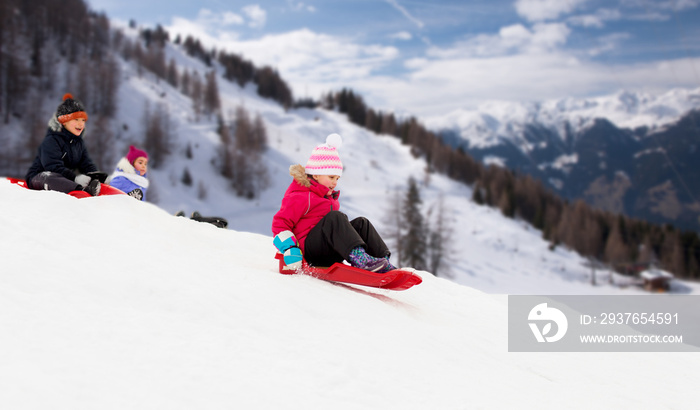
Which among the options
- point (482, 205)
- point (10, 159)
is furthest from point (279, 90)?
point (10, 159)

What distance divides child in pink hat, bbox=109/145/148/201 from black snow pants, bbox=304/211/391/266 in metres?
4.05

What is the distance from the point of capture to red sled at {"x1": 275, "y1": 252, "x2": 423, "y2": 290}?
181 inches

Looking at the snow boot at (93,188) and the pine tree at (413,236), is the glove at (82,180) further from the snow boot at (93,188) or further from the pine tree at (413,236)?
the pine tree at (413,236)

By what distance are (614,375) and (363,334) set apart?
226 cm

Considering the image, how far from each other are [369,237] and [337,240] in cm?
46

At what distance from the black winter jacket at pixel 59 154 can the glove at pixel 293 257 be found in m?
3.80

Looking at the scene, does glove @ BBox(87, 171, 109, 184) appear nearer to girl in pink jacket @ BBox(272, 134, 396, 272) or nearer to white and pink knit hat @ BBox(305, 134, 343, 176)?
girl in pink jacket @ BBox(272, 134, 396, 272)

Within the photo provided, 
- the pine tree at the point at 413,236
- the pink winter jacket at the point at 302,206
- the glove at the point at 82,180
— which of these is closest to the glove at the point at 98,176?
the glove at the point at 82,180

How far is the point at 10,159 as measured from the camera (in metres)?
44.0

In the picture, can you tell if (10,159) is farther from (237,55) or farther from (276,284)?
(237,55)

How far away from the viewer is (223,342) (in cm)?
291

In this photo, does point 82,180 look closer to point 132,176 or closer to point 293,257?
point 132,176

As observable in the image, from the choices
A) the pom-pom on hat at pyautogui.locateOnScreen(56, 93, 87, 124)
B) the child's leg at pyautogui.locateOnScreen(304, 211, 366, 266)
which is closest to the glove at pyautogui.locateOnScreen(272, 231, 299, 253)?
the child's leg at pyautogui.locateOnScreen(304, 211, 366, 266)

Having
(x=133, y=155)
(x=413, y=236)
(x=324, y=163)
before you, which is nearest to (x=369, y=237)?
(x=324, y=163)
